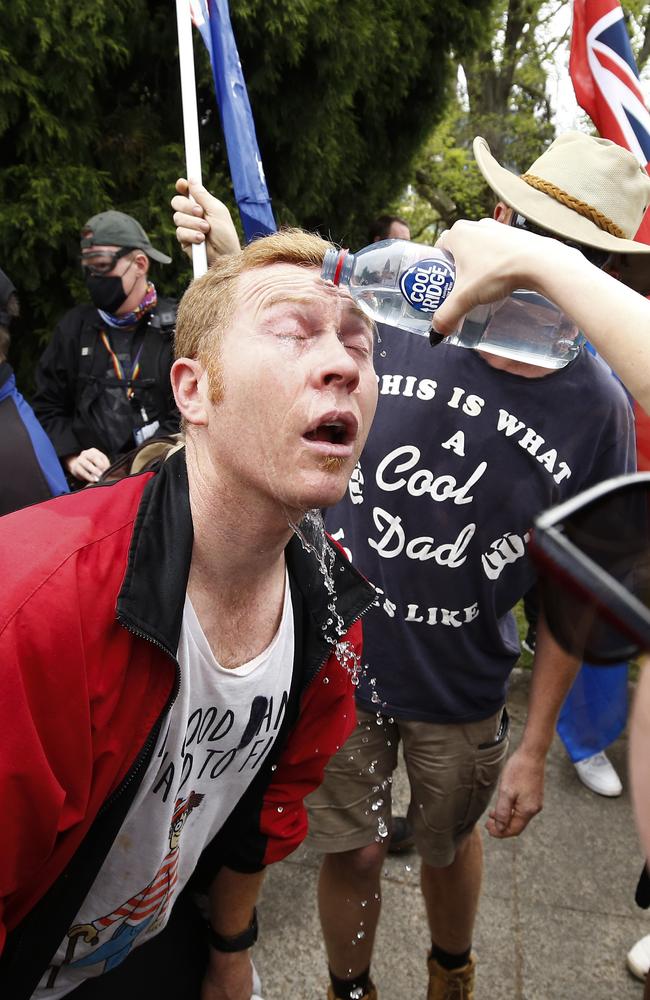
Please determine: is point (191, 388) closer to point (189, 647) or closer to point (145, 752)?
point (189, 647)

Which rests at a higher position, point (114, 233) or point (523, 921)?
point (114, 233)

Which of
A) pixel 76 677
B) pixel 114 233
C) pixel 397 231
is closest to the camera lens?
pixel 76 677

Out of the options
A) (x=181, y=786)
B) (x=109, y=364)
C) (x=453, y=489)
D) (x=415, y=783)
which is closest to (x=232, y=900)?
(x=181, y=786)

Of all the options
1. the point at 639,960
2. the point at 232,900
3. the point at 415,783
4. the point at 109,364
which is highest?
the point at 109,364

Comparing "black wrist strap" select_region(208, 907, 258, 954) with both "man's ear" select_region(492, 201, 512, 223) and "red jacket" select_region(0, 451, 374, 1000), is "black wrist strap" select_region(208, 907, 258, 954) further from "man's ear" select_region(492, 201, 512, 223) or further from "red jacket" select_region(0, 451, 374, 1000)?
"man's ear" select_region(492, 201, 512, 223)

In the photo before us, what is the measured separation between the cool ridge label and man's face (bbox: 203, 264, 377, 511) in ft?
0.84

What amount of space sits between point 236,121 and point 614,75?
6.68ft

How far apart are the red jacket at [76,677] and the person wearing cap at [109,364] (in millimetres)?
2431

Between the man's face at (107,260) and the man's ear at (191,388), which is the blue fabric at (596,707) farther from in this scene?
the man's face at (107,260)

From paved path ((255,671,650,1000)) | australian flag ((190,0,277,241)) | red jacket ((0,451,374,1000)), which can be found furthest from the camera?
australian flag ((190,0,277,241))

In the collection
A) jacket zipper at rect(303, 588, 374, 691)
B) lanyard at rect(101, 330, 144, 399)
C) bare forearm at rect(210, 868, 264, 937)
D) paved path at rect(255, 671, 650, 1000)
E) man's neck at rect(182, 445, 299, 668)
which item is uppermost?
man's neck at rect(182, 445, 299, 668)

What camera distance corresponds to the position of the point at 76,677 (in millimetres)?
1315

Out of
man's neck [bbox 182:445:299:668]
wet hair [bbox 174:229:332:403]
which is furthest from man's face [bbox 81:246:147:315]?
man's neck [bbox 182:445:299:668]

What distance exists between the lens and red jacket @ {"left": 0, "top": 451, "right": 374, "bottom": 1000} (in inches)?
50.1
